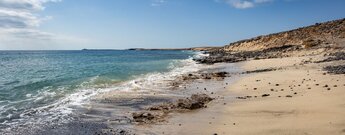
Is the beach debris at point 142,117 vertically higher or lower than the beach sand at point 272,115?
lower

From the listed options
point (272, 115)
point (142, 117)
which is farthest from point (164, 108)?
point (272, 115)

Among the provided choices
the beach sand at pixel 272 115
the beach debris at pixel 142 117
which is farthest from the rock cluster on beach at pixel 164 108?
the beach sand at pixel 272 115

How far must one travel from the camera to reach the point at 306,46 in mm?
50344

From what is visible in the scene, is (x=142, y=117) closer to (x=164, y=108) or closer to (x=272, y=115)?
(x=164, y=108)

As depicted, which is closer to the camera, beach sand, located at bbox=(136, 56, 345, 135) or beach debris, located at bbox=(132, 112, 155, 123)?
beach sand, located at bbox=(136, 56, 345, 135)

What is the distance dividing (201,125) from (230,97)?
5626mm

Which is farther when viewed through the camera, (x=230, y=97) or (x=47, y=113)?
(x=230, y=97)

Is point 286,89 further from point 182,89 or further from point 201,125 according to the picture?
point 201,125

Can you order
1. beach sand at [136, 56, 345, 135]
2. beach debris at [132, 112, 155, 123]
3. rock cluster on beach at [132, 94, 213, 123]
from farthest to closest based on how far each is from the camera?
rock cluster on beach at [132, 94, 213, 123] → beach debris at [132, 112, 155, 123] → beach sand at [136, 56, 345, 135]

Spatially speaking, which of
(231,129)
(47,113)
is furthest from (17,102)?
(231,129)

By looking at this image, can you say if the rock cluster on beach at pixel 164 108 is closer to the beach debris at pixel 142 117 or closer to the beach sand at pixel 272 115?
the beach debris at pixel 142 117

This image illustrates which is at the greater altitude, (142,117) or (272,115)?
(272,115)

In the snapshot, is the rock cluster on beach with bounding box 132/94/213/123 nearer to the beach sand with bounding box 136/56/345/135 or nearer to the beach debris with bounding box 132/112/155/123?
the beach debris with bounding box 132/112/155/123

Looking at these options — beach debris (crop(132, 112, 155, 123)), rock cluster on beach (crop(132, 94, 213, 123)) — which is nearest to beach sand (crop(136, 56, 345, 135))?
rock cluster on beach (crop(132, 94, 213, 123))
